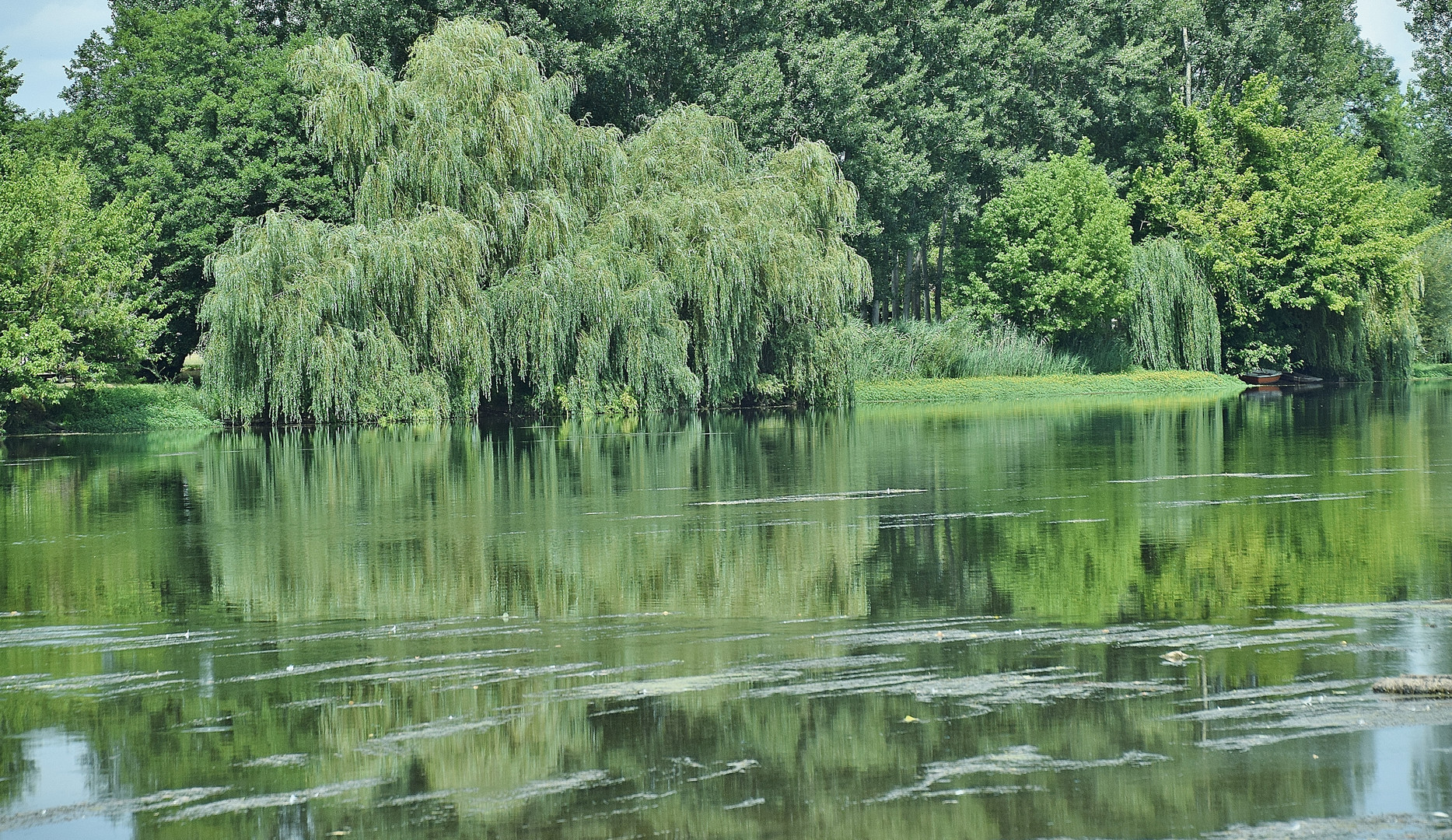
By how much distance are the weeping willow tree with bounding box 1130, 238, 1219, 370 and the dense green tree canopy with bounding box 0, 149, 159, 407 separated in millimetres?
36593

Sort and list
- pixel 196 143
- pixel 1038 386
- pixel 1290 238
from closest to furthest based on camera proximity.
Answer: pixel 196 143
pixel 1038 386
pixel 1290 238

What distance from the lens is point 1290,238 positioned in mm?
58906

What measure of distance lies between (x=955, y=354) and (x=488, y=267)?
2198cm

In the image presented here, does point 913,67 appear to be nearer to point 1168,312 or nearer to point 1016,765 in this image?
point 1168,312

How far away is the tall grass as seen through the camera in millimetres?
52781

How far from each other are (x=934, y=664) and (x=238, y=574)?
700 centimetres

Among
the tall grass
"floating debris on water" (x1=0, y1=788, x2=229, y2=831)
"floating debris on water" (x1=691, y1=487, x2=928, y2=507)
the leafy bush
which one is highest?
the leafy bush

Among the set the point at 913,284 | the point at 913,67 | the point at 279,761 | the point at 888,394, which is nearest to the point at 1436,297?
the point at 913,284

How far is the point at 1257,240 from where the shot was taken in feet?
195

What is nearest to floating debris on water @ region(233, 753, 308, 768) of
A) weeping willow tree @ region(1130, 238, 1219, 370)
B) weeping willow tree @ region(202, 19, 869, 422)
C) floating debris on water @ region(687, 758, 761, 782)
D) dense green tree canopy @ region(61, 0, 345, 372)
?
floating debris on water @ region(687, 758, 761, 782)

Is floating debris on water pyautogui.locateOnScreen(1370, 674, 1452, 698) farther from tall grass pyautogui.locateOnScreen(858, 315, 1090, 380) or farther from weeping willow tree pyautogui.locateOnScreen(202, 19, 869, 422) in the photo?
tall grass pyautogui.locateOnScreen(858, 315, 1090, 380)

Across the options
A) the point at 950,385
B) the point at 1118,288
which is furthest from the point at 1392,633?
the point at 1118,288

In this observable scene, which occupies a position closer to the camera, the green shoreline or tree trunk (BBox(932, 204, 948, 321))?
the green shoreline

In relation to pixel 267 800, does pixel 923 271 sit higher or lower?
higher
